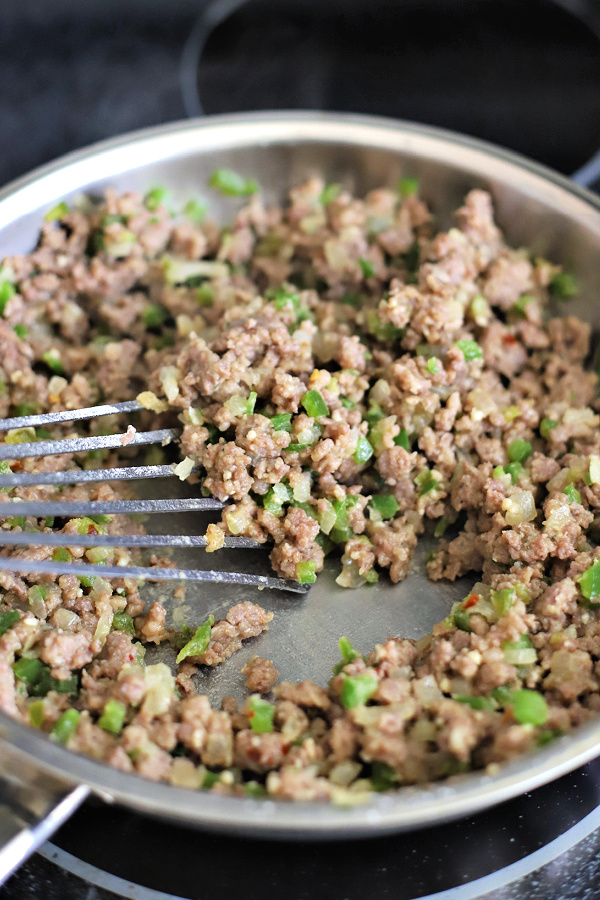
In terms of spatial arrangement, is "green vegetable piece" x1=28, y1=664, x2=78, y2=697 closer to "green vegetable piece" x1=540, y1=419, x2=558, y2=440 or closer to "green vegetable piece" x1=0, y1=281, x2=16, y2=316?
"green vegetable piece" x1=0, y1=281, x2=16, y2=316

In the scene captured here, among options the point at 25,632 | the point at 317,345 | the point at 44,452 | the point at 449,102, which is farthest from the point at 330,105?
the point at 25,632

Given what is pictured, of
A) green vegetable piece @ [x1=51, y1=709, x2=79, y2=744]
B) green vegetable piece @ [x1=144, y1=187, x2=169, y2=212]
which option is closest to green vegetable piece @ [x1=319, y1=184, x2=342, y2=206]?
green vegetable piece @ [x1=144, y1=187, x2=169, y2=212]

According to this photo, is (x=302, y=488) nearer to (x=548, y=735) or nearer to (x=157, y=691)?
(x=157, y=691)

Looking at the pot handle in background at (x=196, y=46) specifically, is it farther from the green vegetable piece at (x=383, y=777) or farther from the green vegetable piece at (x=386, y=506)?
the green vegetable piece at (x=383, y=777)

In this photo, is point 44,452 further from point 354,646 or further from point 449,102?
point 449,102

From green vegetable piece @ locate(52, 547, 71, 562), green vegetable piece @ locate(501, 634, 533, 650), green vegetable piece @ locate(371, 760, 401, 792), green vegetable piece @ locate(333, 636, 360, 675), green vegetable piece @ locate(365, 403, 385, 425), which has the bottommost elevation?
green vegetable piece @ locate(371, 760, 401, 792)

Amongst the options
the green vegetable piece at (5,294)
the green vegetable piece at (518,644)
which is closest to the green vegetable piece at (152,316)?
the green vegetable piece at (5,294)
